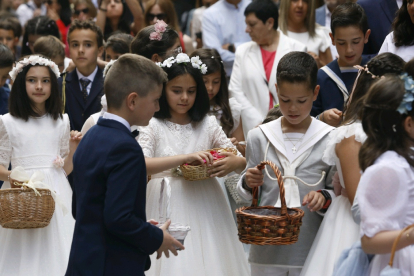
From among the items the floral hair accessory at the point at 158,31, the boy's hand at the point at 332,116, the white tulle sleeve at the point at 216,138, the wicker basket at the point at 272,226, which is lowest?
the wicker basket at the point at 272,226

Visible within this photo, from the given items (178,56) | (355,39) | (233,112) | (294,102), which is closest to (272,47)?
(233,112)

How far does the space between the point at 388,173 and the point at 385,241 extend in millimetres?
312

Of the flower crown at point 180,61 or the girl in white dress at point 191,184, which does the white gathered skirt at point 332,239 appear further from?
the flower crown at point 180,61

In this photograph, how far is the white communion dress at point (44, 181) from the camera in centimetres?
566

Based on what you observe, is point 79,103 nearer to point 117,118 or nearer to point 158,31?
point 158,31

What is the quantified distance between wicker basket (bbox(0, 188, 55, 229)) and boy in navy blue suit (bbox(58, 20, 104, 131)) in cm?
195

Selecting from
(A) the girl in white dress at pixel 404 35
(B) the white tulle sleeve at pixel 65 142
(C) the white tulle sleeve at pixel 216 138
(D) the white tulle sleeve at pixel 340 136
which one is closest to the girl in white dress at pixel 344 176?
(D) the white tulle sleeve at pixel 340 136

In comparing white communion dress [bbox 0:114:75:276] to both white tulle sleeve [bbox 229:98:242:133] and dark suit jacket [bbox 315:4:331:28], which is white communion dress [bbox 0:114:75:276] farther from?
dark suit jacket [bbox 315:4:331:28]

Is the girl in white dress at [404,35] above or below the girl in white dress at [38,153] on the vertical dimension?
above

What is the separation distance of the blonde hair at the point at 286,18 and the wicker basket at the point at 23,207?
158 inches

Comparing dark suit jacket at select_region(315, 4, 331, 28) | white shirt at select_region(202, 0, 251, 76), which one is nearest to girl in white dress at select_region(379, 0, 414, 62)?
dark suit jacket at select_region(315, 4, 331, 28)

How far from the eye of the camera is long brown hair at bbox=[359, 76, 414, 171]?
307 cm

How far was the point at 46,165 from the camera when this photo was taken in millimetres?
6016

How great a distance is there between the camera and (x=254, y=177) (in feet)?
13.8
